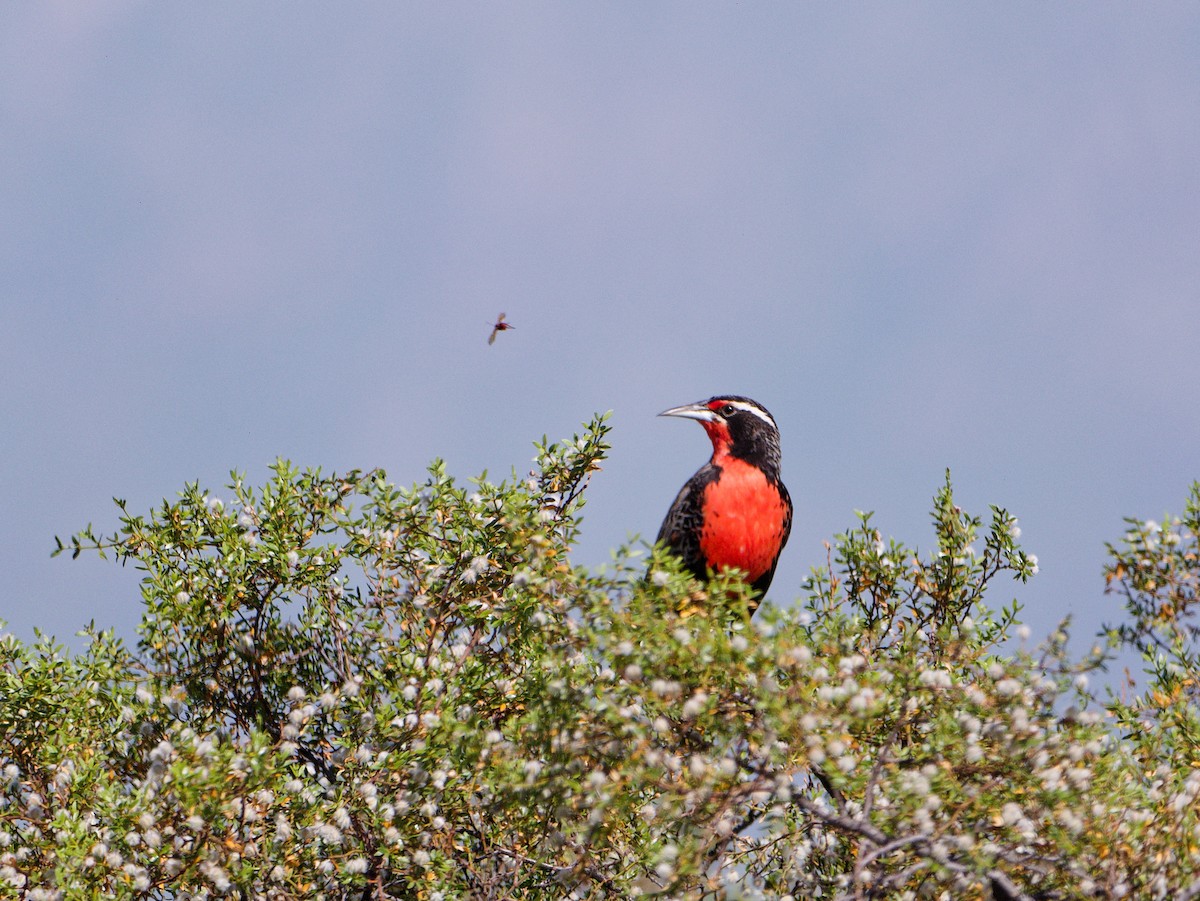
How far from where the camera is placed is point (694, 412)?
1026 centimetres

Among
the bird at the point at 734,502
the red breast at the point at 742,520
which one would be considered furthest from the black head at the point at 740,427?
the red breast at the point at 742,520

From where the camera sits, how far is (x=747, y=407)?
1015 cm

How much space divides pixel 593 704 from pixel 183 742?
2402mm

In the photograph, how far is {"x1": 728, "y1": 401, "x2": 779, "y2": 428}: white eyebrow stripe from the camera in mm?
10136

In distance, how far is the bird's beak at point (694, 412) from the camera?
1022 cm

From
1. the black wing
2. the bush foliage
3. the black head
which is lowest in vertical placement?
the bush foliage

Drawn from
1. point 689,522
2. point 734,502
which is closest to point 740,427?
point 734,502

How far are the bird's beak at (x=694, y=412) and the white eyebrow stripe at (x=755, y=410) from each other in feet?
0.63

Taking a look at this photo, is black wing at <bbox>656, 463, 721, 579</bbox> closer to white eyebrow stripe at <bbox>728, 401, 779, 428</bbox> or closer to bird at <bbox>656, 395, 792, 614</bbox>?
bird at <bbox>656, 395, 792, 614</bbox>

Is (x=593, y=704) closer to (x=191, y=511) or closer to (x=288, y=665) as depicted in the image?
(x=288, y=665)

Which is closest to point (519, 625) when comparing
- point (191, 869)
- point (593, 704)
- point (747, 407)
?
point (593, 704)

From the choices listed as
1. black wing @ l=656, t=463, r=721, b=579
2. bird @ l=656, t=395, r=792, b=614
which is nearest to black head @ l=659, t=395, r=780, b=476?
bird @ l=656, t=395, r=792, b=614

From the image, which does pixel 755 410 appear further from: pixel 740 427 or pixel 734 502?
pixel 734 502

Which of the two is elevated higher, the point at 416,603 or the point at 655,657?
the point at 416,603
